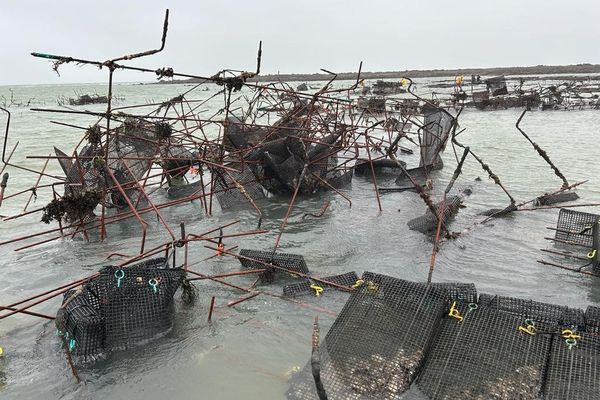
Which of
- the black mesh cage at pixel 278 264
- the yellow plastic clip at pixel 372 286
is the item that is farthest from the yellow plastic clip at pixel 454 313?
the black mesh cage at pixel 278 264

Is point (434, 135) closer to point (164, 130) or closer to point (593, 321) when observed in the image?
point (164, 130)

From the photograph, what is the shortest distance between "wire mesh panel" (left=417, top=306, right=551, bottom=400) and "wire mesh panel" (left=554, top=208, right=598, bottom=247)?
136 inches

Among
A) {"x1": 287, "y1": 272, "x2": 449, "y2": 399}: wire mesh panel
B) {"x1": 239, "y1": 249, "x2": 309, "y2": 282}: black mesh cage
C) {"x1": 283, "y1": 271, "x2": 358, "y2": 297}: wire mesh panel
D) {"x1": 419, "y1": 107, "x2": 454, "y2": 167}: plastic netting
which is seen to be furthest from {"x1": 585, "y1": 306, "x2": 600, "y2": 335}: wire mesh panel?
{"x1": 419, "y1": 107, "x2": 454, "y2": 167}: plastic netting

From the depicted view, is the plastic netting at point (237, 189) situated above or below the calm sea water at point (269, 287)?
above

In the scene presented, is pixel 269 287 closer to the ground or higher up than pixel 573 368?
closer to the ground

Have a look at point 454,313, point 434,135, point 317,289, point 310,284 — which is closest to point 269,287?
point 310,284

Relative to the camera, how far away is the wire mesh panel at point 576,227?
636cm

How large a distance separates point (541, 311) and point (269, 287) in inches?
120

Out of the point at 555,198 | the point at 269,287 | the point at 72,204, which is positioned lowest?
the point at 269,287

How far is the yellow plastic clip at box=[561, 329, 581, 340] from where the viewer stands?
348 cm

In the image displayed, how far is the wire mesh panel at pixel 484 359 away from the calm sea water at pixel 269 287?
A: 48.7 inches

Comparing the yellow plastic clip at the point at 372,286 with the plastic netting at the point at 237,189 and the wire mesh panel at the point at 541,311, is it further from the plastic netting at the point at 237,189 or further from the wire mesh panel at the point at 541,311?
the plastic netting at the point at 237,189

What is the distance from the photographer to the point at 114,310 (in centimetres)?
405

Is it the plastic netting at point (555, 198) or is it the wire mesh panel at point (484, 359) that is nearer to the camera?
the wire mesh panel at point (484, 359)
